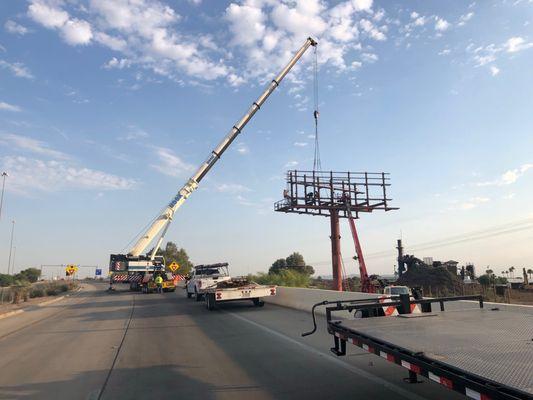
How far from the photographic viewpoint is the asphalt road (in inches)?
253

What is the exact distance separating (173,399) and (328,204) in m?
22.3

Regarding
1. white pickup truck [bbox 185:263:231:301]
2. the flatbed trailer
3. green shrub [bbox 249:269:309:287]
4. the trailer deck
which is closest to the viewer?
the flatbed trailer

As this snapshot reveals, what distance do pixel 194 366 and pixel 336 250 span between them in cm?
2010

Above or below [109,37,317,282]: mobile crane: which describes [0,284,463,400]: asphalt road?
below

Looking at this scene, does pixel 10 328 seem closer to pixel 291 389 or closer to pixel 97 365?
pixel 97 365

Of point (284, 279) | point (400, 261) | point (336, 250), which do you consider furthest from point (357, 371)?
point (400, 261)

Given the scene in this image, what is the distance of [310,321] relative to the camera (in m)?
14.0

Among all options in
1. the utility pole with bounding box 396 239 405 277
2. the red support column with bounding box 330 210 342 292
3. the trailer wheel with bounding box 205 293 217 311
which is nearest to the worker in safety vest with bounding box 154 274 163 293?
the red support column with bounding box 330 210 342 292

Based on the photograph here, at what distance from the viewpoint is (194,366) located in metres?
8.17

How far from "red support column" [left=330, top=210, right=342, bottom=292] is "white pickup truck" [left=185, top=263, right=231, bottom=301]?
A: 6908 mm

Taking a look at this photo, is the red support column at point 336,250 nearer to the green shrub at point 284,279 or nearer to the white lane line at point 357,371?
the green shrub at point 284,279

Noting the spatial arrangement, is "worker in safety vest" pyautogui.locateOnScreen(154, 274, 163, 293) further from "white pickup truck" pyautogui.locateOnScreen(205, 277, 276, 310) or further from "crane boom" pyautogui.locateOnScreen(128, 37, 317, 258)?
"white pickup truck" pyautogui.locateOnScreen(205, 277, 276, 310)

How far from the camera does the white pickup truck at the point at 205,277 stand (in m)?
22.0

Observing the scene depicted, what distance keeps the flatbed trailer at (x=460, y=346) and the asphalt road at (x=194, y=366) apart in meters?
0.93
